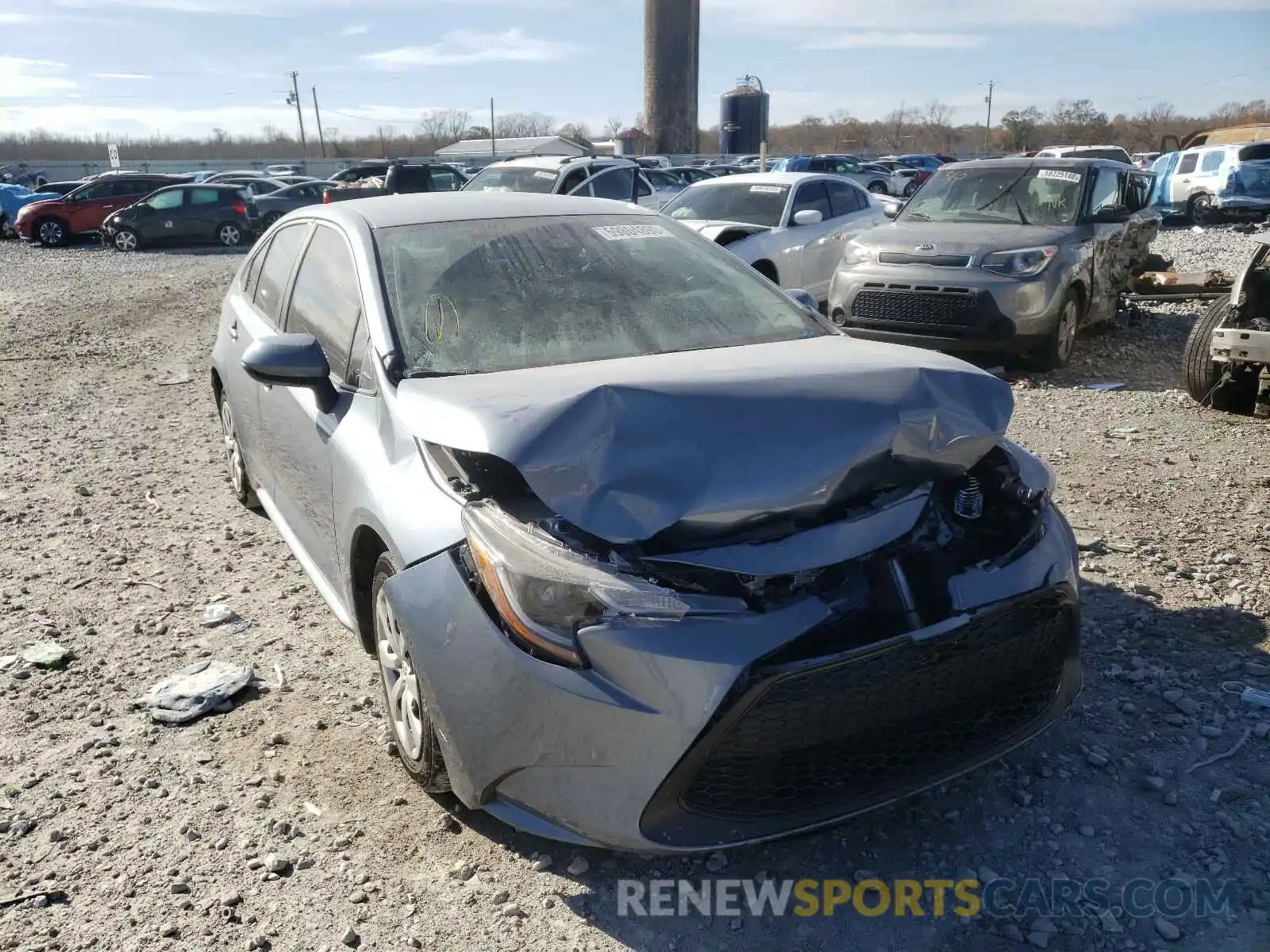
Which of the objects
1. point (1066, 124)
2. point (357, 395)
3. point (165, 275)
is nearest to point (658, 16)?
point (1066, 124)

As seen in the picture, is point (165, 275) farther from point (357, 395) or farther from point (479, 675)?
point (479, 675)

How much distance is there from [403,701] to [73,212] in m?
25.3

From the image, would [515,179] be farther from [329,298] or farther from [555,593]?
[555,593]

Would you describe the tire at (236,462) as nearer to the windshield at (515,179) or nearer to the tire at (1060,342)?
the tire at (1060,342)

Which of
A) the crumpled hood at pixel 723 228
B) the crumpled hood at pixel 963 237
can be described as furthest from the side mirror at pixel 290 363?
the crumpled hood at pixel 723 228

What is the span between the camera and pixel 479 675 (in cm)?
229

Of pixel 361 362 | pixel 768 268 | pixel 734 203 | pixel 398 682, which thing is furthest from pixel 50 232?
pixel 398 682

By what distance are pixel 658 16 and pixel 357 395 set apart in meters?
64.1

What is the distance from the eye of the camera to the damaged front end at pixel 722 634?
2.15m

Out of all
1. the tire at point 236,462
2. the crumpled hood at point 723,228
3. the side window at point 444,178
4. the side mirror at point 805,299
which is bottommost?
the tire at point 236,462

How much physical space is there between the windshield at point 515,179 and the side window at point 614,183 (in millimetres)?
682

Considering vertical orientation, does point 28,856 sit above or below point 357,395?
below

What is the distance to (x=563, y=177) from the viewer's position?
44.9ft

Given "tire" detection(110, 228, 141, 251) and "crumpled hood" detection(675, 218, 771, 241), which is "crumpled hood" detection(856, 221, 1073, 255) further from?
"tire" detection(110, 228, 141, 251)
